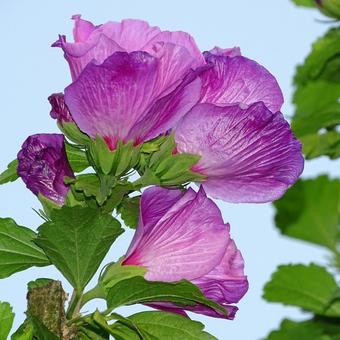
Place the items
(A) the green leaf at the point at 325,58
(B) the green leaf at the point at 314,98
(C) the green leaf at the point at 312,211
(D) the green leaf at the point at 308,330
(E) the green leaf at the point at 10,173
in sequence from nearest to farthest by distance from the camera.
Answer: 1. (E) the green leaf at the point at 10,173
2. (D) the green leaf at the point at 308,330
3. (C) the green leaf at the point at 312,211
4. (A) the green leaf at the point at 325,58
5. (B) the green leaf at the point at 314,98

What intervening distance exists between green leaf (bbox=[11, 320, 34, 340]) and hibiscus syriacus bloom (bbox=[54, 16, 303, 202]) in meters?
0.29

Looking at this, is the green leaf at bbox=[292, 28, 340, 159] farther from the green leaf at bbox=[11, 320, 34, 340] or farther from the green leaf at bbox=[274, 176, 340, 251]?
the green leaf at bbox=[11, 320, 34, 340]

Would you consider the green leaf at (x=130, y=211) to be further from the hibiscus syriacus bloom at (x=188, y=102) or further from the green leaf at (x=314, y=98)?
the green leaf at (x=314, y=98)

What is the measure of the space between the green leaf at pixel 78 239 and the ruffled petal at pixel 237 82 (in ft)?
0.79

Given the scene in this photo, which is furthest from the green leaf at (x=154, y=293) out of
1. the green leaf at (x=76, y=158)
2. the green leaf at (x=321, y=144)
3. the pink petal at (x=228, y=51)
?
the green leaf at (x=321, y=144)

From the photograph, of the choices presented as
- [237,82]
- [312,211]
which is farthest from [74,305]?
[312,211]

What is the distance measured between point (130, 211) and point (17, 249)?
0.18m

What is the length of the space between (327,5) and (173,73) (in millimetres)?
1311

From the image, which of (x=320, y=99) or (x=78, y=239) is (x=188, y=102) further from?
(x=320, y=99)

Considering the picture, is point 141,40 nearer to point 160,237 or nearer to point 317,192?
point 160,237

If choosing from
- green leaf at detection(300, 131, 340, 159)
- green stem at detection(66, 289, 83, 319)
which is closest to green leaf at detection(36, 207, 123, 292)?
green stem at detection(66, 289, 83, 319)

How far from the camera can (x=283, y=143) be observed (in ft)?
4.29

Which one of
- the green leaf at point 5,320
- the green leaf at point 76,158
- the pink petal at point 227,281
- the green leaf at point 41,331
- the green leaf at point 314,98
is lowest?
the green leaf at point 41,331

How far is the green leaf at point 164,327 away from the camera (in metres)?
1.32
